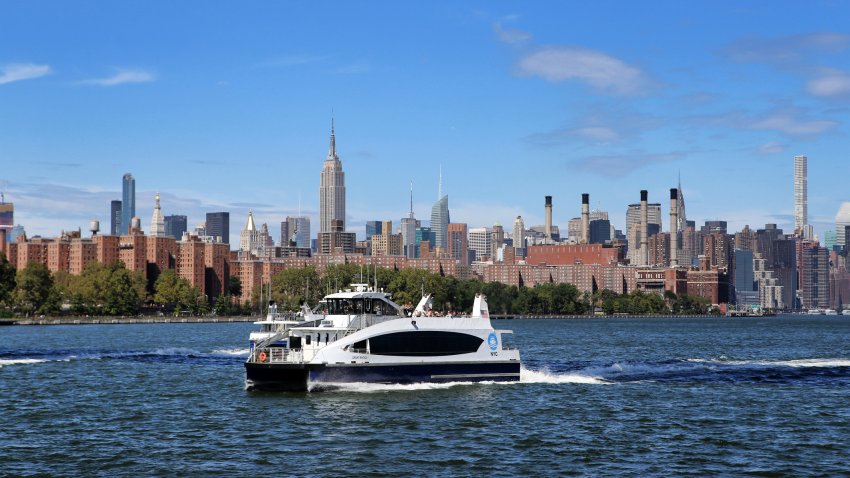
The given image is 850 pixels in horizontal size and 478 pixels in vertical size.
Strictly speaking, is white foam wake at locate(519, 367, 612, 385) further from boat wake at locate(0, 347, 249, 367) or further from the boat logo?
boat wake at locate(0, 347, 249, 367)

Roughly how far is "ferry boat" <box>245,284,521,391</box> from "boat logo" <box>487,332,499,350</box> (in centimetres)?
6

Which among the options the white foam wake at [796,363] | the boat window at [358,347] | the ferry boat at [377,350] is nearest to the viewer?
the ferry boat at [377,350]

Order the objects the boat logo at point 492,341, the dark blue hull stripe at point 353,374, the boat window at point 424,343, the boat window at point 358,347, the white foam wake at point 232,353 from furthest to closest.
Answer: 1. the white foam wake at point 232,353
2. the boat logo at point 492,341
3. the boat window at point 424,343
4. the boat window at point 358,347
5. the dark blue hull stripe at point 353,374

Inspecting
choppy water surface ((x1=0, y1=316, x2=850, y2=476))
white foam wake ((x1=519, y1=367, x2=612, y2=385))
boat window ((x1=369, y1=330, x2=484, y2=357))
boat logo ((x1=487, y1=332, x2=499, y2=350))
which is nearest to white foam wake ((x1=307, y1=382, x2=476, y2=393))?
choppy water surface ((x1=0, y1=316, x2=850, y2=476))

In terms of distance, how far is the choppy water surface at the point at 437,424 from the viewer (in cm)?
4197

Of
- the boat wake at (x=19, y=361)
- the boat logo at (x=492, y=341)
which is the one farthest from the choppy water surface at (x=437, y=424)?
the boat wake at (x=19, y=361)

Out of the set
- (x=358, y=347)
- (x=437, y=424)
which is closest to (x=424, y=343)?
(x=358, y=347)

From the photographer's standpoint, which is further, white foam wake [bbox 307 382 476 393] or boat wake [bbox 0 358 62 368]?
boat wake [bbox 0 358 62 368]

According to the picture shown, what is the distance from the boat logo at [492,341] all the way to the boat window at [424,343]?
0.56 metres

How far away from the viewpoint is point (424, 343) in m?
63.8

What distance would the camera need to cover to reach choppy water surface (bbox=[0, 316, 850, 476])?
42.0 m

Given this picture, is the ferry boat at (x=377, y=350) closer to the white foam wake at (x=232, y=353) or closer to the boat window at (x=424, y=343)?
the boat window at (x=424, y=343)

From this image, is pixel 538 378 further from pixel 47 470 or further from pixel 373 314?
pixel 47 470

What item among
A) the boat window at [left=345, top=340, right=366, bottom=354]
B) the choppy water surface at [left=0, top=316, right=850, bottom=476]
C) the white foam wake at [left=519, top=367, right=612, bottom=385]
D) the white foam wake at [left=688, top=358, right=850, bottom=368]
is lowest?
the choppy water surface at [left=0, top=316, right=850, bottom=476]
